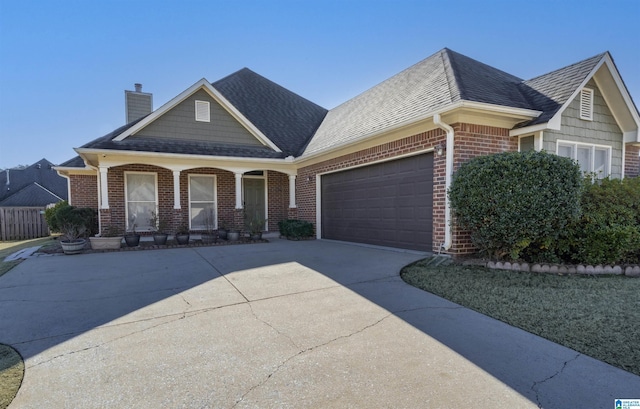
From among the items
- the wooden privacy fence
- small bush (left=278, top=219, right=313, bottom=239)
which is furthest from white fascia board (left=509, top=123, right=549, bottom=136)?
the wooden privacy fence

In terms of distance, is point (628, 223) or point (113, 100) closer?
point (628, 223)

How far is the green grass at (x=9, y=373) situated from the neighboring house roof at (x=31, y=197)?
27.9 m

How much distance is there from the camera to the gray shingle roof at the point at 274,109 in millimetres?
14445

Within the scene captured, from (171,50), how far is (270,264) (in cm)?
999

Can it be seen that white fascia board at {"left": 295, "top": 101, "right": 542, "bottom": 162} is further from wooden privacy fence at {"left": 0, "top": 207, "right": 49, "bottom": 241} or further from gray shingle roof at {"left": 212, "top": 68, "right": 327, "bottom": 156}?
wooden privacy fence at {"left": 0, "top": 207, "right": 49, "bottom": 241}

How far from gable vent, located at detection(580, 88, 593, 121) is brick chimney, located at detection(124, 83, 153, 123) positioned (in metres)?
17.0

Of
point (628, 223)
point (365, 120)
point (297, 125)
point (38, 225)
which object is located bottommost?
point (38, 225)

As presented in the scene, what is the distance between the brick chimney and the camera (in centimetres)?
1546

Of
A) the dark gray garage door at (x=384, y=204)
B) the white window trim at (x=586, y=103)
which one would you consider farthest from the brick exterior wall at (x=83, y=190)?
the white window trim at (x=586, y=103)

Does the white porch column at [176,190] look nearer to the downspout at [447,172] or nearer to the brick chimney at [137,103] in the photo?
the brick chimney at [137,103]

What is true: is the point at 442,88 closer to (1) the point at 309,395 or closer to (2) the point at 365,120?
(2) the point at 365,120

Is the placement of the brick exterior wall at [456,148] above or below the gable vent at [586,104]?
below

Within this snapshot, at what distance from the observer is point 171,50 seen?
39.9 ft

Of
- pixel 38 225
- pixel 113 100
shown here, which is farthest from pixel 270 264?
pixel 38 225
